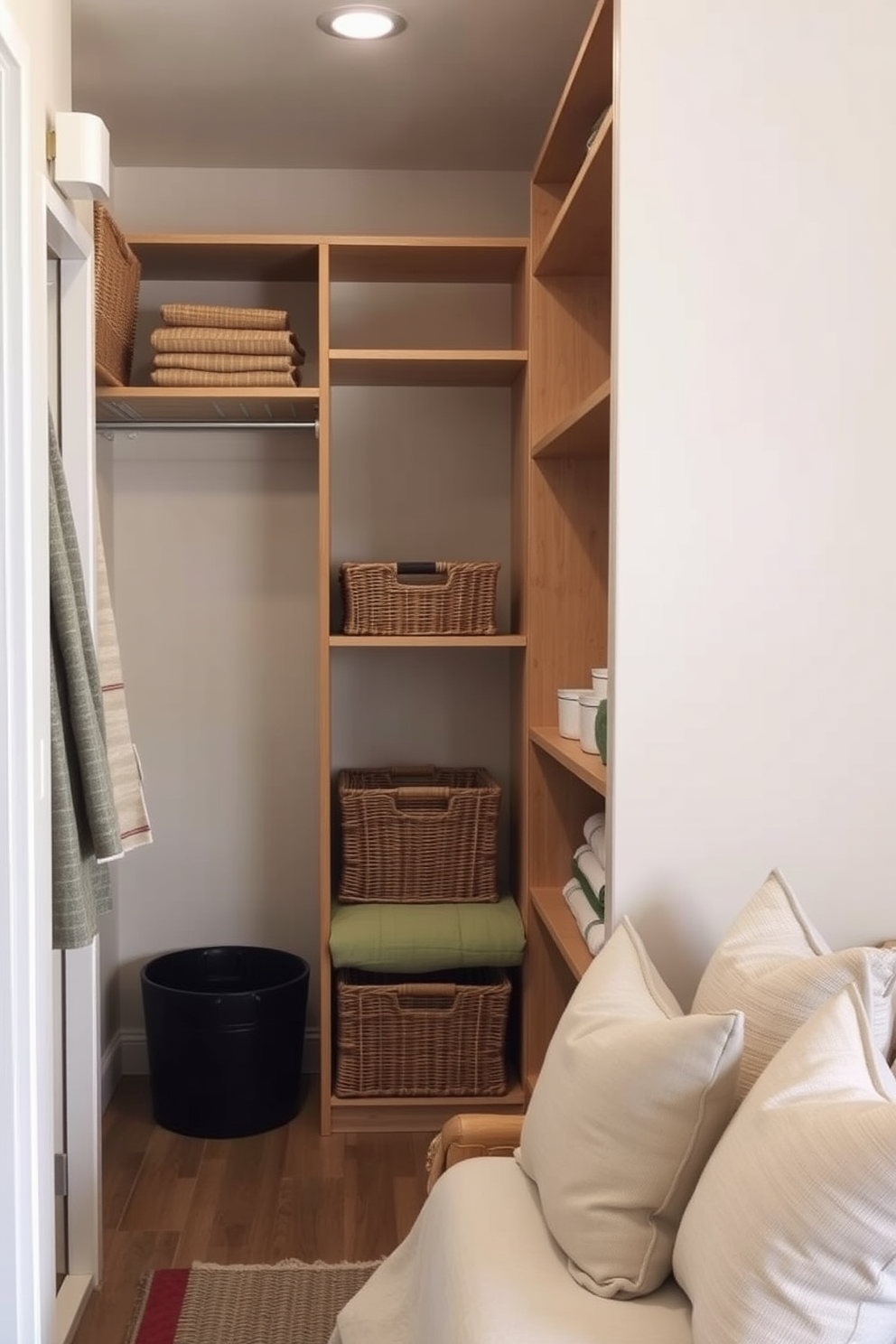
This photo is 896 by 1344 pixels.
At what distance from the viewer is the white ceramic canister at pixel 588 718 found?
2.47 m

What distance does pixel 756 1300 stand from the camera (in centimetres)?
126

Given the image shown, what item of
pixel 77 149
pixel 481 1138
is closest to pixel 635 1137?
pixel 481 1138

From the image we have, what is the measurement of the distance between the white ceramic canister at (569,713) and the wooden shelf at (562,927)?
1.27 feet

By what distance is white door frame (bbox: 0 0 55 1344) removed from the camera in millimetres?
1908

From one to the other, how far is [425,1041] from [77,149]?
7.07 ft

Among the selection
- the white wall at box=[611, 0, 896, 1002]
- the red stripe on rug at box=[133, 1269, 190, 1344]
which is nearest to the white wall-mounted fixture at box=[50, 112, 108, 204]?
the white wall at box=[611, 0, 896, 1002]

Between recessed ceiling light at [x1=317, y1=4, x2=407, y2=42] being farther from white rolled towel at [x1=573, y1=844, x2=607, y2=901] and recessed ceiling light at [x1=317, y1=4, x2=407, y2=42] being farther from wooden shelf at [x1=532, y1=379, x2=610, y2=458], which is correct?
white rolled towel at [x1=573, y1=844, x2=607, y2=901]

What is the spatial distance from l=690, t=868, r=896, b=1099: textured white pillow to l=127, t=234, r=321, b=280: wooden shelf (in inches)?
82.7

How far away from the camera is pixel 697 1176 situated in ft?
5.05

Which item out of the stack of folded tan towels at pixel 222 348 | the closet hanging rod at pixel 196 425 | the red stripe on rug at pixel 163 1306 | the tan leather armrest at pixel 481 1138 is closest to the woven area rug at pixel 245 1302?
the red stripe on rug at pixel 163 1306

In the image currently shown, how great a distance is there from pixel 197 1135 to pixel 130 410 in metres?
1.81

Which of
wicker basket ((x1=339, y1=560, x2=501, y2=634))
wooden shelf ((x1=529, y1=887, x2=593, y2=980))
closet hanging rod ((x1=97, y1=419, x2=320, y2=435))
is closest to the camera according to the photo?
wooden shelf ((x1=529, y1=887, x2=593, y2=980))

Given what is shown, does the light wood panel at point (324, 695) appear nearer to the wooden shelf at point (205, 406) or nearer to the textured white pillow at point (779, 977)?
the wooden shelf at point (205, 406)

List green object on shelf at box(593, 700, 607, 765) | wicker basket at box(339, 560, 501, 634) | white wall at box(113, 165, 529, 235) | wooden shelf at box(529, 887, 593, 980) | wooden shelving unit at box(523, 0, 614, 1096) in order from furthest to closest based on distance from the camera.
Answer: white wall at box(113, 165, 529, 235) < wicker basket at box(339, 560, 501, 634) < wooden shelving unit at box(523, 0, 614, 1096) < wooden shelf at box(529, 887, 593, 980) < green object on shelf at box(593, 700, 607, 765)
